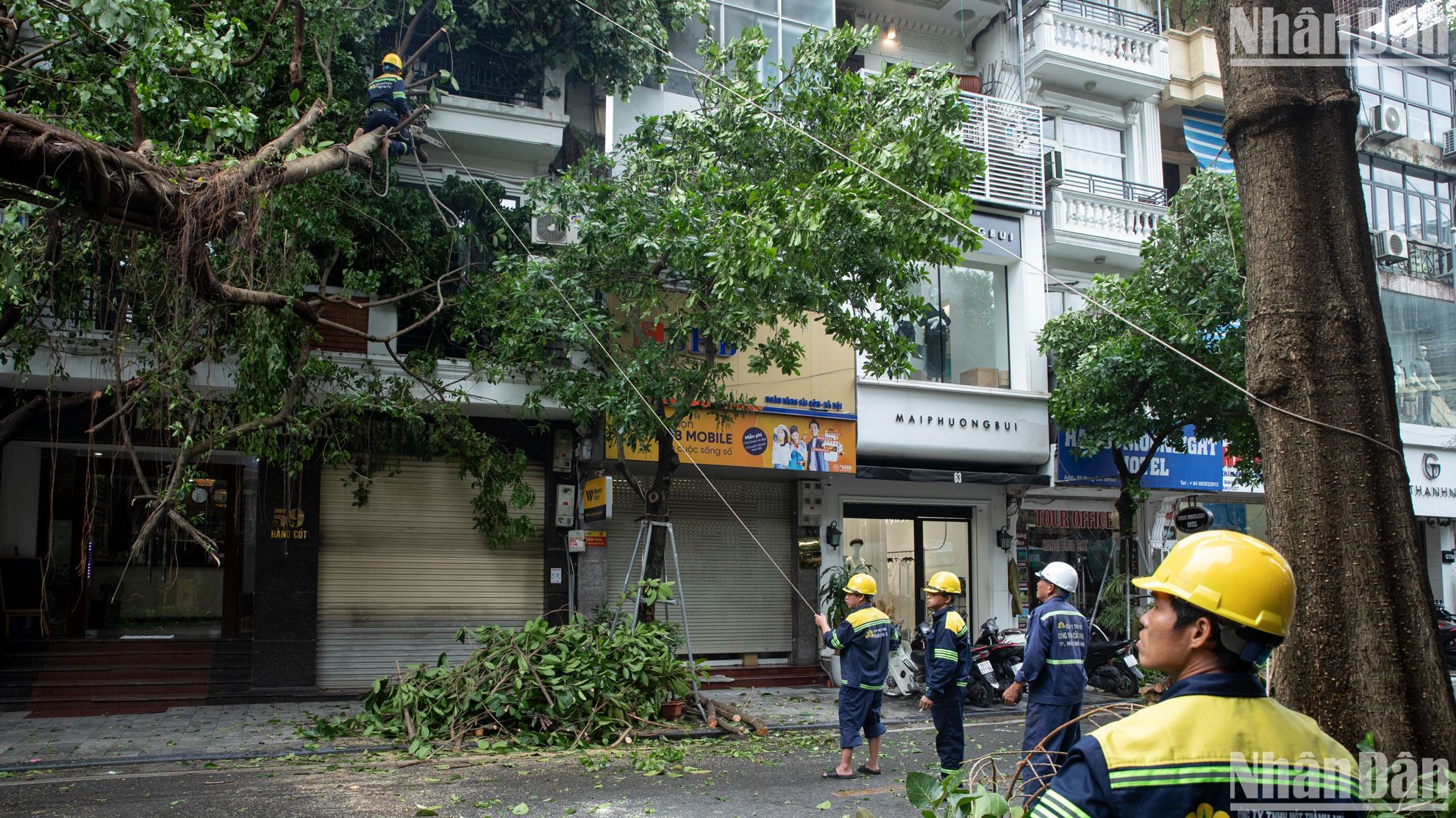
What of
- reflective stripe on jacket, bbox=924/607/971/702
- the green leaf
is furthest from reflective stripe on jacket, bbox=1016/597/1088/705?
the green leaf

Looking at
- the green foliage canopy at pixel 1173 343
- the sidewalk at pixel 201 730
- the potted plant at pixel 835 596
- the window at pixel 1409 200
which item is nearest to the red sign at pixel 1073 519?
the green foliage canopy at pixel 1173 343

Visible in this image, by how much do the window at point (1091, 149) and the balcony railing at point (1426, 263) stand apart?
250 inches

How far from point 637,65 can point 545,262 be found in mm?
3319

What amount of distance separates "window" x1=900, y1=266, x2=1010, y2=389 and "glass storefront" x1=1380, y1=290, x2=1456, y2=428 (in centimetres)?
881

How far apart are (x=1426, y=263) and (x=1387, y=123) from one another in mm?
2960

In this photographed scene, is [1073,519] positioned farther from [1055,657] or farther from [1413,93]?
[1055,657]

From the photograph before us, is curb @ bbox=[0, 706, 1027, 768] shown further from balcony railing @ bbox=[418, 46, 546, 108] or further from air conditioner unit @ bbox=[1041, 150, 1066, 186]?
air conditioner unit @ bbox=[1041, 150, 1066, 186]

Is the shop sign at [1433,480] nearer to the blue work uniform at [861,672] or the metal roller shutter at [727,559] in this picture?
the metal roller shutter at [727,559]

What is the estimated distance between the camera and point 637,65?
14086 mm

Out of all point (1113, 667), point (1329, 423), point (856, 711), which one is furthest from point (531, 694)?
point (1113, 667)

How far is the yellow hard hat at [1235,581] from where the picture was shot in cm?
223

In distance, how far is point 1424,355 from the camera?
2145cm

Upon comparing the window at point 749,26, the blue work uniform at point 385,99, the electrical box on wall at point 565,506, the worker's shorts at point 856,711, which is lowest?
the worker's shorts at point 856,711

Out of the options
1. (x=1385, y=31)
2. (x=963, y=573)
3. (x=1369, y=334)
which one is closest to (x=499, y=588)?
(x=963, y=573)
